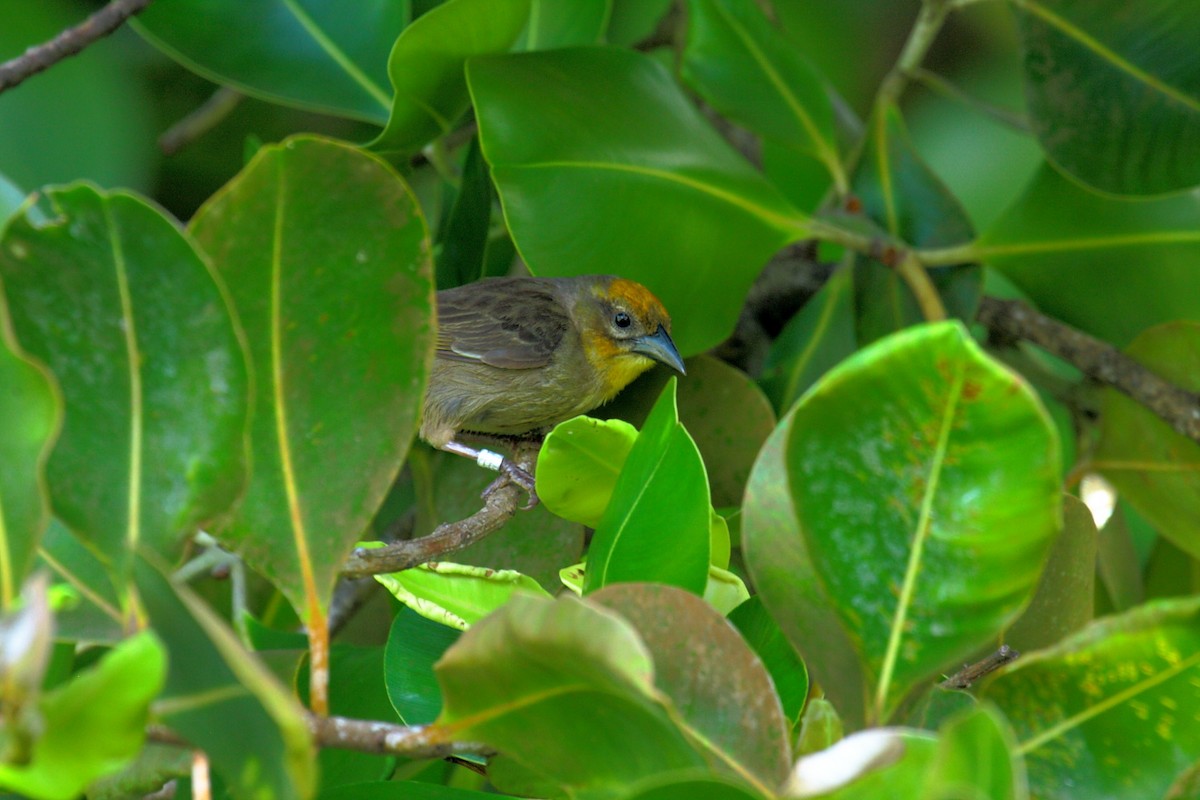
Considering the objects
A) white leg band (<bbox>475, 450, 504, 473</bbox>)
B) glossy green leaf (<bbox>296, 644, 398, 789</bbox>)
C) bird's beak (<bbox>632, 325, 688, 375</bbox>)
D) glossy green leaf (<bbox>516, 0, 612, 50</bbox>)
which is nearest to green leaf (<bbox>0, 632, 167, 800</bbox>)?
glossy green leaf (<bbox>296, 644, 398, 789</bbox>)

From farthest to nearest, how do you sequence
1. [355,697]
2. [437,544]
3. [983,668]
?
[355,697], [437,544], [983,668]

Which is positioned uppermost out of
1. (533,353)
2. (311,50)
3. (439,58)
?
(439,58)

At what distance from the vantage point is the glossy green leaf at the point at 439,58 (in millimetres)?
2242

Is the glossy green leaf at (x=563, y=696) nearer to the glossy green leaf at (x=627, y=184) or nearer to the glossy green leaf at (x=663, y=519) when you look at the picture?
the glossy green leaf at (x=663, y=519)

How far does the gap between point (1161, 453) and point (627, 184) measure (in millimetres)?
1378

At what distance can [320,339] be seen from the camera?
1.32 meters

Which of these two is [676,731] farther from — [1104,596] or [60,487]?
[1104,596]

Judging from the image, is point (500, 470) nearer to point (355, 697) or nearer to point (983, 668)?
point (355, 697)

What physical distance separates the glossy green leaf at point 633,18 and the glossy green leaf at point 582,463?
8.19 feet

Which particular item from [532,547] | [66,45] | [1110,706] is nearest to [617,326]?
[532,547]

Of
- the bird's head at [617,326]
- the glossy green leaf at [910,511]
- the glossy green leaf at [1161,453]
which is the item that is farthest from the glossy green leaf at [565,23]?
the glossy green leaf at [910,511]

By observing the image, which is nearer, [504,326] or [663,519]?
[663,519]

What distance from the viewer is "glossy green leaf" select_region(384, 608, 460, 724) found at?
64.1 inches

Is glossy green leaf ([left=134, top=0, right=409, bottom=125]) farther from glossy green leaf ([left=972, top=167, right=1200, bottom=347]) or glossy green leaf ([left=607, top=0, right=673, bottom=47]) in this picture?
glossy green leaf ([left=972, top=167, right=1200, bottom=347])
